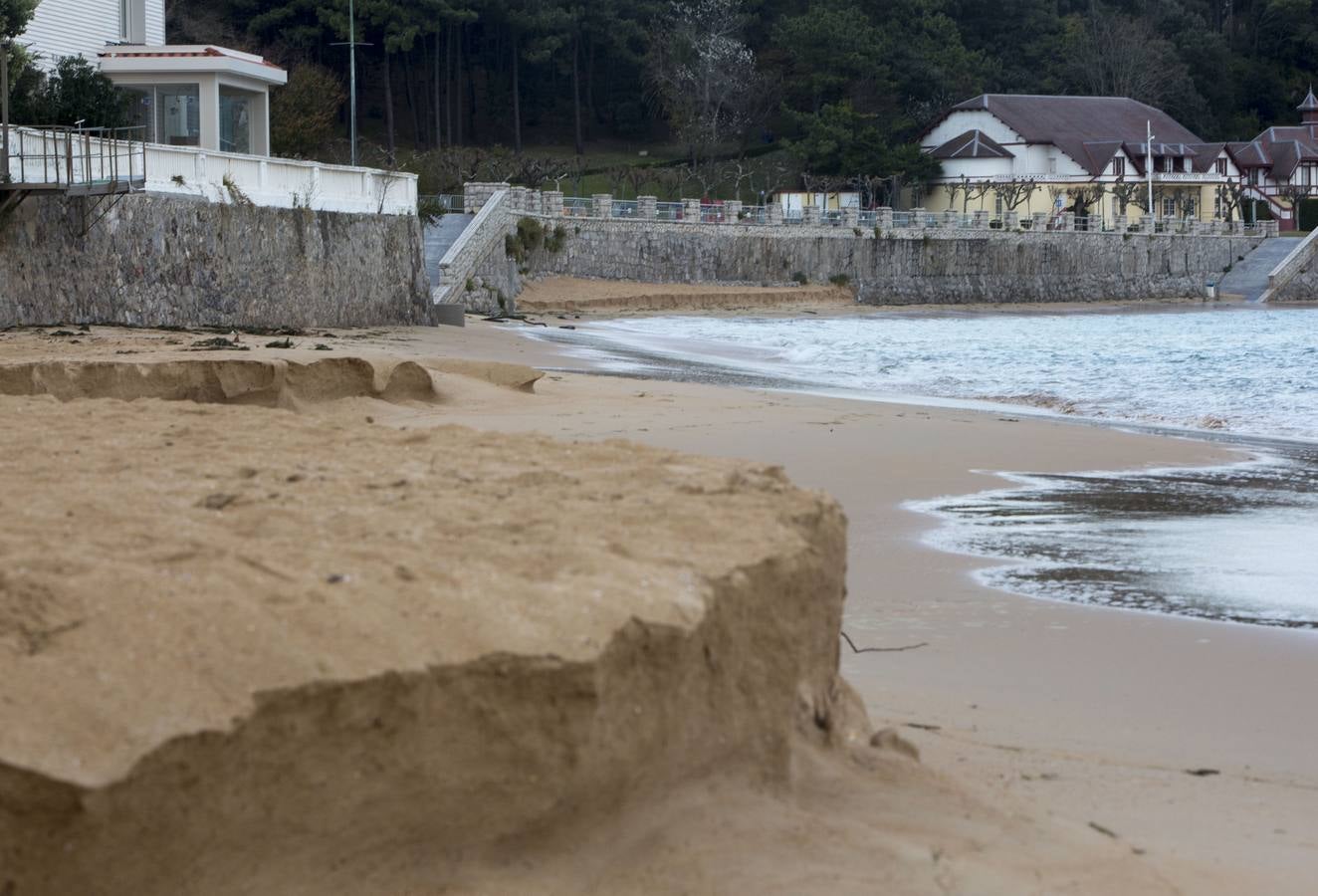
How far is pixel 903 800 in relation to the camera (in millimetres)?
3875

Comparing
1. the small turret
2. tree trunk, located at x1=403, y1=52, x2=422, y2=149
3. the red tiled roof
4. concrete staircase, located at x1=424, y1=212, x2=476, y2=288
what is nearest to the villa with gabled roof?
the small turret

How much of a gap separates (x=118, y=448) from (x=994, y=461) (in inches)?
336

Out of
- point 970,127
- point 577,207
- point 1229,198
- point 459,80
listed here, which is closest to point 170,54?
point 577,207

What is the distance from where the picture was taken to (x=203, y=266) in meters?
23.2

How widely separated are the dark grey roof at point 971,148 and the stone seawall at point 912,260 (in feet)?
27.7

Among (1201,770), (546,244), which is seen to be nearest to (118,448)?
(1201,770)

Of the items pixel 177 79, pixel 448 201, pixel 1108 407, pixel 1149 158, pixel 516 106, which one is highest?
pixel 516 106

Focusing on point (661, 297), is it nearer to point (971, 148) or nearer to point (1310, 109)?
point (971, 148)

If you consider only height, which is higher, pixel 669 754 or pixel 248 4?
pixel 248 4

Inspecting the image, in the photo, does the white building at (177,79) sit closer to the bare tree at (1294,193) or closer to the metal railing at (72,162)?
the metal railing at (72,162)

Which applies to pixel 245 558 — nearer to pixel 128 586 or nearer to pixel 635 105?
pixel 128 586

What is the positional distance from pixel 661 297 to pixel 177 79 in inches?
840

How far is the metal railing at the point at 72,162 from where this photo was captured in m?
19.9

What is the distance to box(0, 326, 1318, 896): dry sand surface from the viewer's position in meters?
2.91
